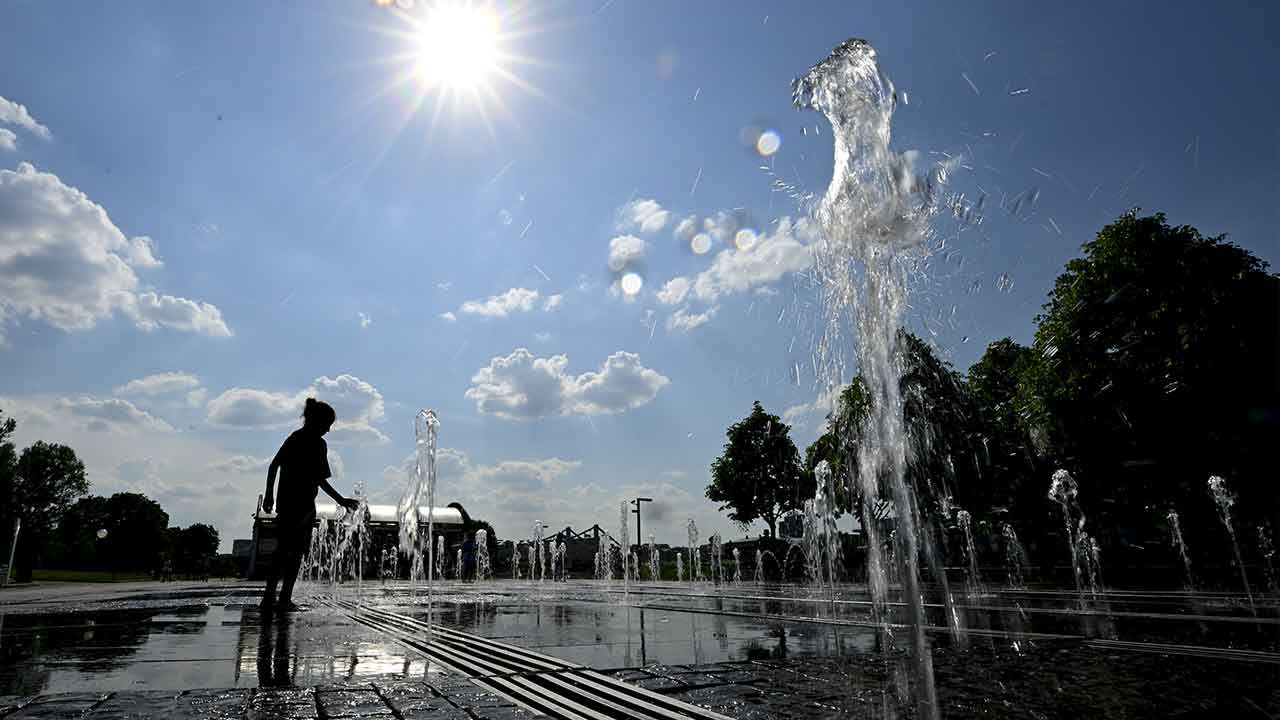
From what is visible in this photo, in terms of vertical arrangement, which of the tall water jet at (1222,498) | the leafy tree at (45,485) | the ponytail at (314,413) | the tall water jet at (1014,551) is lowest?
the tall water jet at (1014,551)

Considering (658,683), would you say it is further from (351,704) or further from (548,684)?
(351,704)

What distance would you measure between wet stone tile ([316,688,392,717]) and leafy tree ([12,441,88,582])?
240 feet

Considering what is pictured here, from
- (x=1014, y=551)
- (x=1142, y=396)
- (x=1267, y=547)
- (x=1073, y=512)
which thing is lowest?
(x=1014, y=551)

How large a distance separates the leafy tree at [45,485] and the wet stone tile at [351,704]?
73.3m

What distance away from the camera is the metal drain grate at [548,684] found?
109 inches

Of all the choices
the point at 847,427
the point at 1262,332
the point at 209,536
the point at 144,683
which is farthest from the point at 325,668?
the point at 209,536

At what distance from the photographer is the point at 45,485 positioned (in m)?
63.1

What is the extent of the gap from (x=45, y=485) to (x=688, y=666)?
79743 millimetres

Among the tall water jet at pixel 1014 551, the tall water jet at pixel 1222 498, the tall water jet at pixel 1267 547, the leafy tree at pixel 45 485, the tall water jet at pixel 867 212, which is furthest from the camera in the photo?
the leafy tree at pixel 45 485

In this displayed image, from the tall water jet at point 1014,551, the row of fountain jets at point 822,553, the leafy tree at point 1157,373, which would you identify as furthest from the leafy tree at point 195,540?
the leafy tree at point 1157,373

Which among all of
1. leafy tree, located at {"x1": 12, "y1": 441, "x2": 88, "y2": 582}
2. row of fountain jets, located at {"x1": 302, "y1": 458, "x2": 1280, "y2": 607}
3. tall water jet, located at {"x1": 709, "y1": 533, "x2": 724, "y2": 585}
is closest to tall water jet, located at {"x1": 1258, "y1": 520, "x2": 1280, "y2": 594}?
row of fountain jets, located at {"x1": 302, "y1": 458, "x2": 1280, "y2": 607}

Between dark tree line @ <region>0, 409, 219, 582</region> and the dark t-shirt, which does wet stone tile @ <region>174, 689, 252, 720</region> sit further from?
dark tree line @ <region>0, 409, 219, 582</region>

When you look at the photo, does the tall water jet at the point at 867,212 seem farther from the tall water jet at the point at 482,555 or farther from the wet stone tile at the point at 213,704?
the tall water jet at the point at 482,555

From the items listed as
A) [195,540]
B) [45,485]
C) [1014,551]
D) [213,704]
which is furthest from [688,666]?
[195,540]
